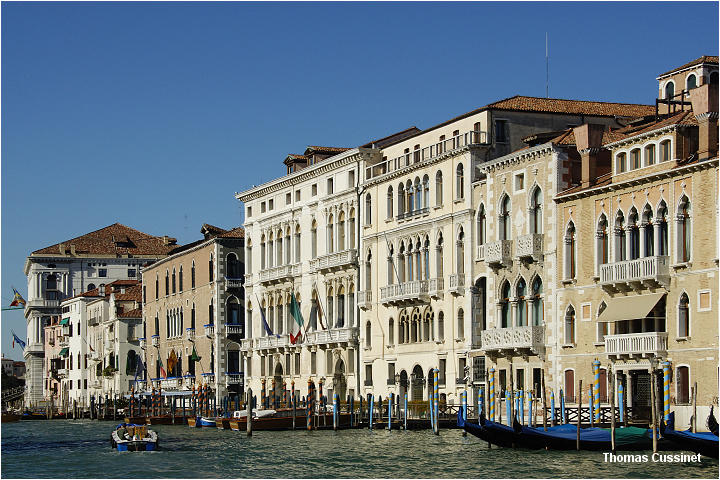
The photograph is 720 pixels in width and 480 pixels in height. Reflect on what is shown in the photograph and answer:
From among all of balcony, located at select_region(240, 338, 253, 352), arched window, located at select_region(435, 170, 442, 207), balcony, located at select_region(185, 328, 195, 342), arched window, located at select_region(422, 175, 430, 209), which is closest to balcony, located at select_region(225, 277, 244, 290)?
balcony, located at select_region(240, 338, 253, 352)

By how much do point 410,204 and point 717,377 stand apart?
17.0 m

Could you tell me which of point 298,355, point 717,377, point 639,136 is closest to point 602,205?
point 639,136

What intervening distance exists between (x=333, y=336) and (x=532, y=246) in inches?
588

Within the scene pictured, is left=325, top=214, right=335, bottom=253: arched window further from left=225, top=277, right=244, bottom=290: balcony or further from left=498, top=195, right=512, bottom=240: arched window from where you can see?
left=498, top=195, right=512, bottom=240: arched window

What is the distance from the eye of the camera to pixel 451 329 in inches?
1754

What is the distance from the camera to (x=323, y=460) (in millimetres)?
32219

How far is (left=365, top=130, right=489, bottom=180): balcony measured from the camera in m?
43.8

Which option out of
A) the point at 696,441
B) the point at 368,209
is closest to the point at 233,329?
the point at 368,209

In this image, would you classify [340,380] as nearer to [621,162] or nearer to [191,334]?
[191,334]

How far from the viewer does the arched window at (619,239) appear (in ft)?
117

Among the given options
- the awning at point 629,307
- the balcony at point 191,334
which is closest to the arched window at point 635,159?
the awning at point 629,307

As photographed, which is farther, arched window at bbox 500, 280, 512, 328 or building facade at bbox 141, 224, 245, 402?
building facade at bbox 141, 224, 245, 402

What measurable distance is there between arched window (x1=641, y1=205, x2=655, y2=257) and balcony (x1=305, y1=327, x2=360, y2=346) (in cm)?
1790

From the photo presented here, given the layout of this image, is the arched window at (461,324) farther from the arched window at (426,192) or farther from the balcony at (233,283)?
the balcony at (233,283)
